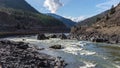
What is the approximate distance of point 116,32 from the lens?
120 meters

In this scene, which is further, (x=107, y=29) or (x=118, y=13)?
(x=118, y=13)

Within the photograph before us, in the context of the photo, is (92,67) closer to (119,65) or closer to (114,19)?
(119,65)

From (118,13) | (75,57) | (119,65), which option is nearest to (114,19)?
(118,13)

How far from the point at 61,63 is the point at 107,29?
8328 cm

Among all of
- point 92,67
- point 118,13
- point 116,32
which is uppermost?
point 118,13

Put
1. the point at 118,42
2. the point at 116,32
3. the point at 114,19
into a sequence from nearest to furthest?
the point at 118,42 → the point at 116,32 → the point at 114,19

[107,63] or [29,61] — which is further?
[107,63]

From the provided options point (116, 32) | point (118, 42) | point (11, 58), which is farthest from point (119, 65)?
point (116, 32)

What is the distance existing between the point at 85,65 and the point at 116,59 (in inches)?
424

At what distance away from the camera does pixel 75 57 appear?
65312 millimetres

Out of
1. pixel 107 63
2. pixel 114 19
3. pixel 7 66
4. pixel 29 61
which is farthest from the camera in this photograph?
pixel 114 19

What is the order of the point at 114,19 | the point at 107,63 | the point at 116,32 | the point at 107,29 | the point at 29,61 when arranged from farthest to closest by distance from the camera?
the point at 114,19
the point at 107,29
the point at 116,32
the point at 107,63
the point at 29,61

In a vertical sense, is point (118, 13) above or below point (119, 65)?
above

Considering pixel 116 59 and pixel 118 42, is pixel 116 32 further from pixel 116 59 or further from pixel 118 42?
pixel 116 59
